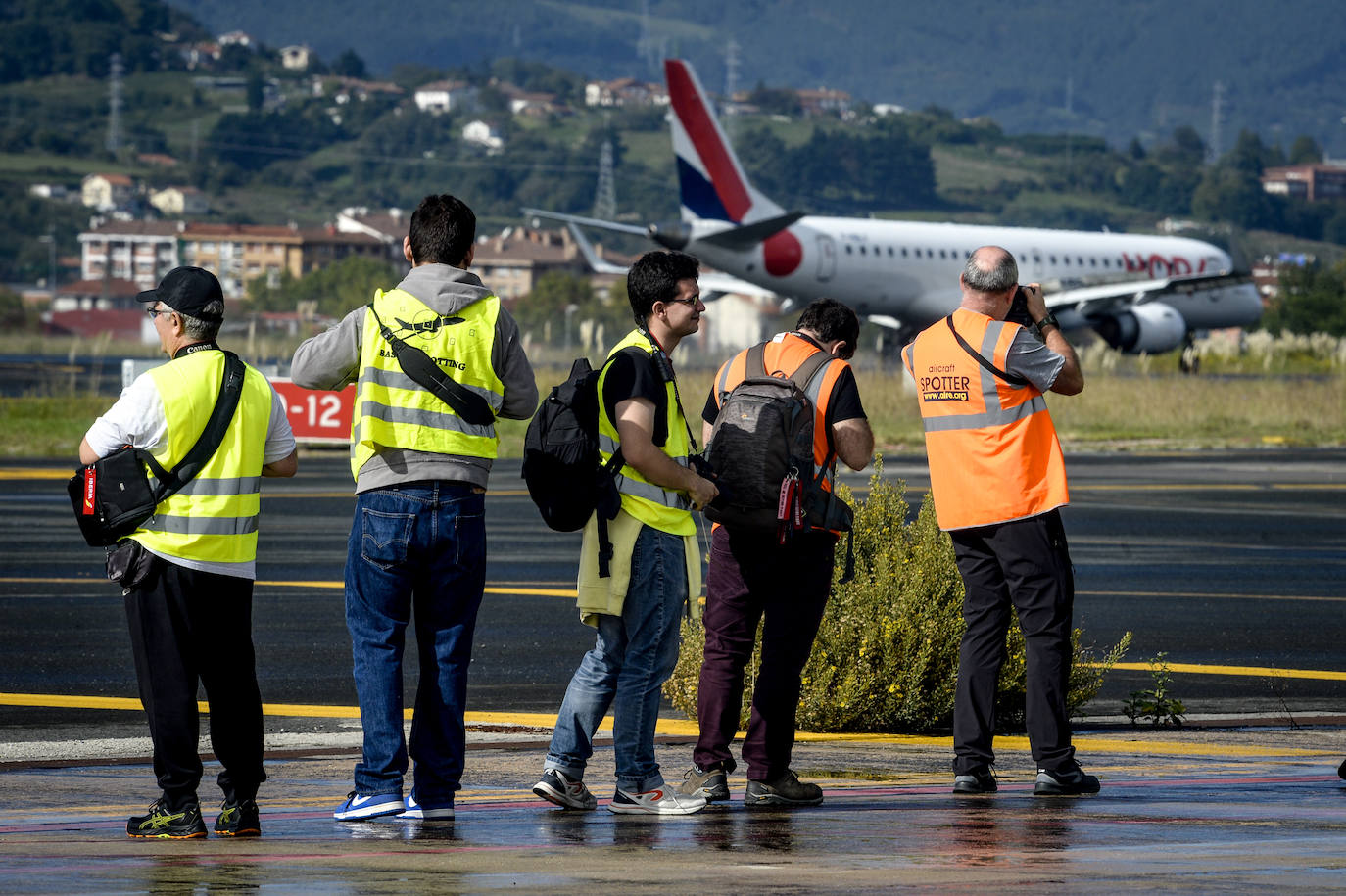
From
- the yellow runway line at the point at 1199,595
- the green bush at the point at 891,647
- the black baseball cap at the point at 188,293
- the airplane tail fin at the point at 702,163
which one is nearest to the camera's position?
the black baseball cap at the point at 188,293

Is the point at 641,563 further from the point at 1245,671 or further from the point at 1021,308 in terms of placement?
the point at 1245,671

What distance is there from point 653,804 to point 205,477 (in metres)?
1.81

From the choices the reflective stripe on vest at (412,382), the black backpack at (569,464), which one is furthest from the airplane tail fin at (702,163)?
the reflective stripe on vest at (412,382)

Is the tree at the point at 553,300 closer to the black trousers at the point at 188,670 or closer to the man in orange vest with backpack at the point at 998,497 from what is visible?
the man in orange vest with backpack at the point at 998,497

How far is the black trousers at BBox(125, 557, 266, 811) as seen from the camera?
607 centimetres

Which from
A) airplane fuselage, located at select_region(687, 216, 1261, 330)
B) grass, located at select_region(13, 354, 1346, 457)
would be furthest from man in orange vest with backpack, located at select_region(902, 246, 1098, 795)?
airplane fuselage, located at select_region(687, 216, 1261, 330)

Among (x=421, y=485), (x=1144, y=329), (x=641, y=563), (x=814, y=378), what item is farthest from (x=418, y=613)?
(x=1144, y=329)

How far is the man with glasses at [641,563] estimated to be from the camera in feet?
21.4

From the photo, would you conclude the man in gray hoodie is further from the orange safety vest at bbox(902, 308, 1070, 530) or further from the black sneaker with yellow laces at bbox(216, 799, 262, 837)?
the orange safety vest at bbox(902, 308, 1070, 530)

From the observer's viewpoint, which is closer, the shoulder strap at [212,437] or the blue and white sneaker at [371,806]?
the shoulder strap at [212,437]

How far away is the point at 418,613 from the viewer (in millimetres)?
6422

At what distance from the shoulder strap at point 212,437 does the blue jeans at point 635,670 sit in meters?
1.39

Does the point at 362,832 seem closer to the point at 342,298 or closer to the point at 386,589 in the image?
the point at 386,589

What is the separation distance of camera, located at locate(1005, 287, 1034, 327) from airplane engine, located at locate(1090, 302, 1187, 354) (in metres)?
40.2
